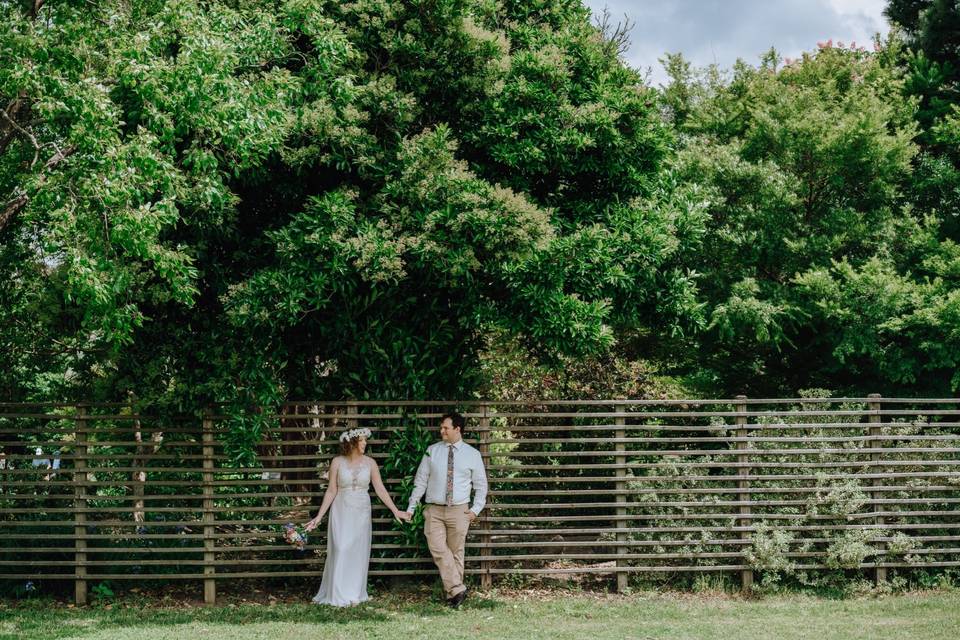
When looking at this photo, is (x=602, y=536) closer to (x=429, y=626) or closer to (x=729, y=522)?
(x=729, y=522)

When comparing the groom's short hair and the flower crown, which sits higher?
the groom's short hair

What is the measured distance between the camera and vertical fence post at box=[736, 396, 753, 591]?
9.80 m

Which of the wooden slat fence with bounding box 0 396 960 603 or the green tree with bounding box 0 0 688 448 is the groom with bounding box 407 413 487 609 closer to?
the wooden slat fence with bounding box 0 396 960 603

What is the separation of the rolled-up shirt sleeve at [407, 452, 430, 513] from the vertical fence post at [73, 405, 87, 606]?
339cm

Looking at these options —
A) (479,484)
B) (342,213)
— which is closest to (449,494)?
(479,484)

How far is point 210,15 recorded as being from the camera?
8312mm

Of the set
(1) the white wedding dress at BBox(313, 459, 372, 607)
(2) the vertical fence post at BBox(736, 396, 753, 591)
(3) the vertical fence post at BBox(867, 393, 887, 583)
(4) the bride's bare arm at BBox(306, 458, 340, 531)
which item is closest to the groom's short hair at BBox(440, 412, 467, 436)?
(1) the white wedding dress at BBox(313, 459, 372, 607)

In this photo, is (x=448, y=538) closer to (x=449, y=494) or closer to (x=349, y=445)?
(x=449, y=494)

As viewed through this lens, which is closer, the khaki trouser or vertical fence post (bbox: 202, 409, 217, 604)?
the khaki trouser

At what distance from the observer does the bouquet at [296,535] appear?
354 inches

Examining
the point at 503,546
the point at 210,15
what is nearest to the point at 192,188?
the point at 210,15

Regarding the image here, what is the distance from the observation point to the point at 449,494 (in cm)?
917

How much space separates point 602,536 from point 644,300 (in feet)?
8.72

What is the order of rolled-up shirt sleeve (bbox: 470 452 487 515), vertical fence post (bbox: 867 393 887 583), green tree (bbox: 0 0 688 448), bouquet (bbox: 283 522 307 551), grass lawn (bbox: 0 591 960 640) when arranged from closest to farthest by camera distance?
green tree (bbox: 0 0 688 448), grass lawn (bbox: 0 591 960 640), bouquet (bbox: 283 522 307 551), rolled-up shirt sleeve (bbox: 470 452 487 515), vertical fence post (bbox: 867 393 887 583)
